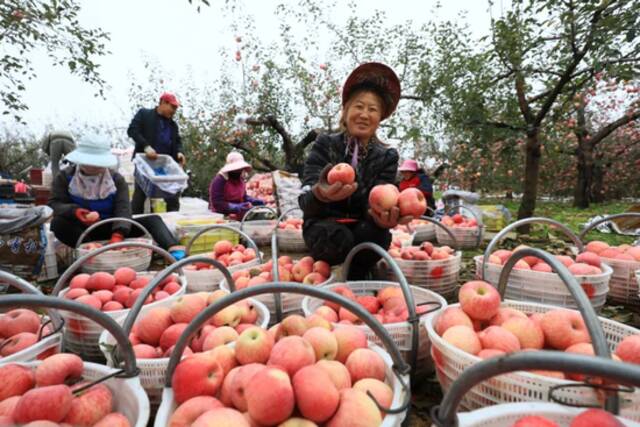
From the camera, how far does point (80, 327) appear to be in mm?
1788

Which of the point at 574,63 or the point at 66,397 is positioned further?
the point at 574,63

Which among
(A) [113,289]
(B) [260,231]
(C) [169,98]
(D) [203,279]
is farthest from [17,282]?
(C) [169,98]

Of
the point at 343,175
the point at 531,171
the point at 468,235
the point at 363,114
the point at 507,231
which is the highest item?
the point at 363,114

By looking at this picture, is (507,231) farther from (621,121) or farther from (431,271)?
(621,121)

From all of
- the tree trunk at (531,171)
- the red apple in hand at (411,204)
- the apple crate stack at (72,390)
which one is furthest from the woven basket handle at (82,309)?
the tree trunk at (531,171)

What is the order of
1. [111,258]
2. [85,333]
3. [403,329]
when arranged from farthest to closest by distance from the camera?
[111,258], [85,333], [403,329]

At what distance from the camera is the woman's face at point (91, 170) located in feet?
11.9

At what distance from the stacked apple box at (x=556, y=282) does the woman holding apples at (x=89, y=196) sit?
3116 millimetres

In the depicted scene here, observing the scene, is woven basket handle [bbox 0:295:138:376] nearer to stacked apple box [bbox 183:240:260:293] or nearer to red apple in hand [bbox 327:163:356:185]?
stacked apple box [bbox 183:240:260:293]

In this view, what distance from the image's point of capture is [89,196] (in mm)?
3688

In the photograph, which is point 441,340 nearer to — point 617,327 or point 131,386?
point 617,327

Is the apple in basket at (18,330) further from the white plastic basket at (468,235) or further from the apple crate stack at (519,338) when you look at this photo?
the white plastic basket at (468,235)

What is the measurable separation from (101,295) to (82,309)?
1256 mm

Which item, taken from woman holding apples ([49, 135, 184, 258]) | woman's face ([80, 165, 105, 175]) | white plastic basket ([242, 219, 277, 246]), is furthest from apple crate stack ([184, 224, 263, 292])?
woman's face ([80, 165, 105, 175])
